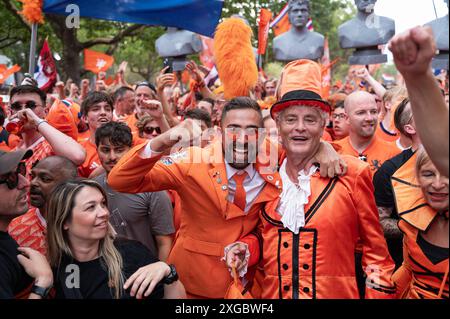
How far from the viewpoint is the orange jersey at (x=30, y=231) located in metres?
3.20

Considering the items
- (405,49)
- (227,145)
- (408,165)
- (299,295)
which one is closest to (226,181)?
(227,145)

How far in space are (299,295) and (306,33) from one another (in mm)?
7664

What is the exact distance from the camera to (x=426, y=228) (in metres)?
2.41

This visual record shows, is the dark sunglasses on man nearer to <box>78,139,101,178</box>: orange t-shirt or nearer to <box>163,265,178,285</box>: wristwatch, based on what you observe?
<box>163,265,178,285</box>: wristwatch

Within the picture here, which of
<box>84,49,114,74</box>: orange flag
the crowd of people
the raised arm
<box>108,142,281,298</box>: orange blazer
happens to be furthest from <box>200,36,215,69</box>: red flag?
the raised arm

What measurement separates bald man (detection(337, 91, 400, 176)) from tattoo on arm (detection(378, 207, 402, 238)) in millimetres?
1008

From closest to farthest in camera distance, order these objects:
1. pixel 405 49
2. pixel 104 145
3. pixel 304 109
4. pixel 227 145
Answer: pixel 405 49 < pixel 304 109 < pixel 227 145 < pixel 104 145

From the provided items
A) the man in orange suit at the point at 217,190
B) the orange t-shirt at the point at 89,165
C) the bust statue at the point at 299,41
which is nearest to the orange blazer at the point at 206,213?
the man in orange suit at the point at 217,190

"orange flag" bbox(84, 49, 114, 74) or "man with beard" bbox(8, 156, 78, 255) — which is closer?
"man with beard" bbox(8, 156, 78, 255)

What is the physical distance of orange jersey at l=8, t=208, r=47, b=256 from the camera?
3.20m

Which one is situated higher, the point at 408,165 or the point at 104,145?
the point at 104,145

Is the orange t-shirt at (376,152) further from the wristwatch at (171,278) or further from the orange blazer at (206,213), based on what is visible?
the wristwatch at (171,278)

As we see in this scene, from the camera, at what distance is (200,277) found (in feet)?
10.1
